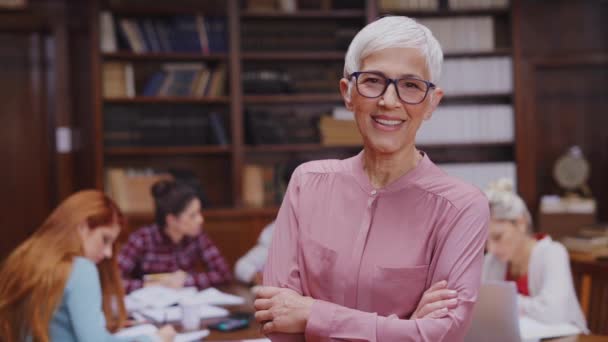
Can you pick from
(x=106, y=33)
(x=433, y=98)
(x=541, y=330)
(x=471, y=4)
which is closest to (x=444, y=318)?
(x=433, y=98)

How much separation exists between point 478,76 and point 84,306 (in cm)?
381

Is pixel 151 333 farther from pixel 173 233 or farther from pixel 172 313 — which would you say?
pixel 173 233

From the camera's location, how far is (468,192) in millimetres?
1319

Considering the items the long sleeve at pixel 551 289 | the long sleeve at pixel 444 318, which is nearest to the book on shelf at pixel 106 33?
the long sleeve at pixel 551 289

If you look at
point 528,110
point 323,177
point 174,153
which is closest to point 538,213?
point 528,110

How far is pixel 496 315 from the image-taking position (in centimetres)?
205

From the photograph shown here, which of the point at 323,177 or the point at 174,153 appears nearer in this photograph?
the point at 323,177

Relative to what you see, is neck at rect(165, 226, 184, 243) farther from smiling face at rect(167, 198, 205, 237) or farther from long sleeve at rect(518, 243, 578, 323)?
long sleeve at rect(518, 243, 578, 323)

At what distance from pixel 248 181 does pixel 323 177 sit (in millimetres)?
3852

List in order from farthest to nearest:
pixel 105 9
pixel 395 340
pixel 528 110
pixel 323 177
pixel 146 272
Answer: pixel 528 110 < pixel 105 9 < pixel 146 272 < pixel 323 177 < pixel 395 340

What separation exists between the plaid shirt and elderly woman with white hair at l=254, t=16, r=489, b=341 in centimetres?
223

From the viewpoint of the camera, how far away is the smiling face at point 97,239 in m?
2.43

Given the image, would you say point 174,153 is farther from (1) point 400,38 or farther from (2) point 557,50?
(1) point 400,38

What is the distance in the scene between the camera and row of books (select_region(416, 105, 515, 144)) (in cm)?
530
